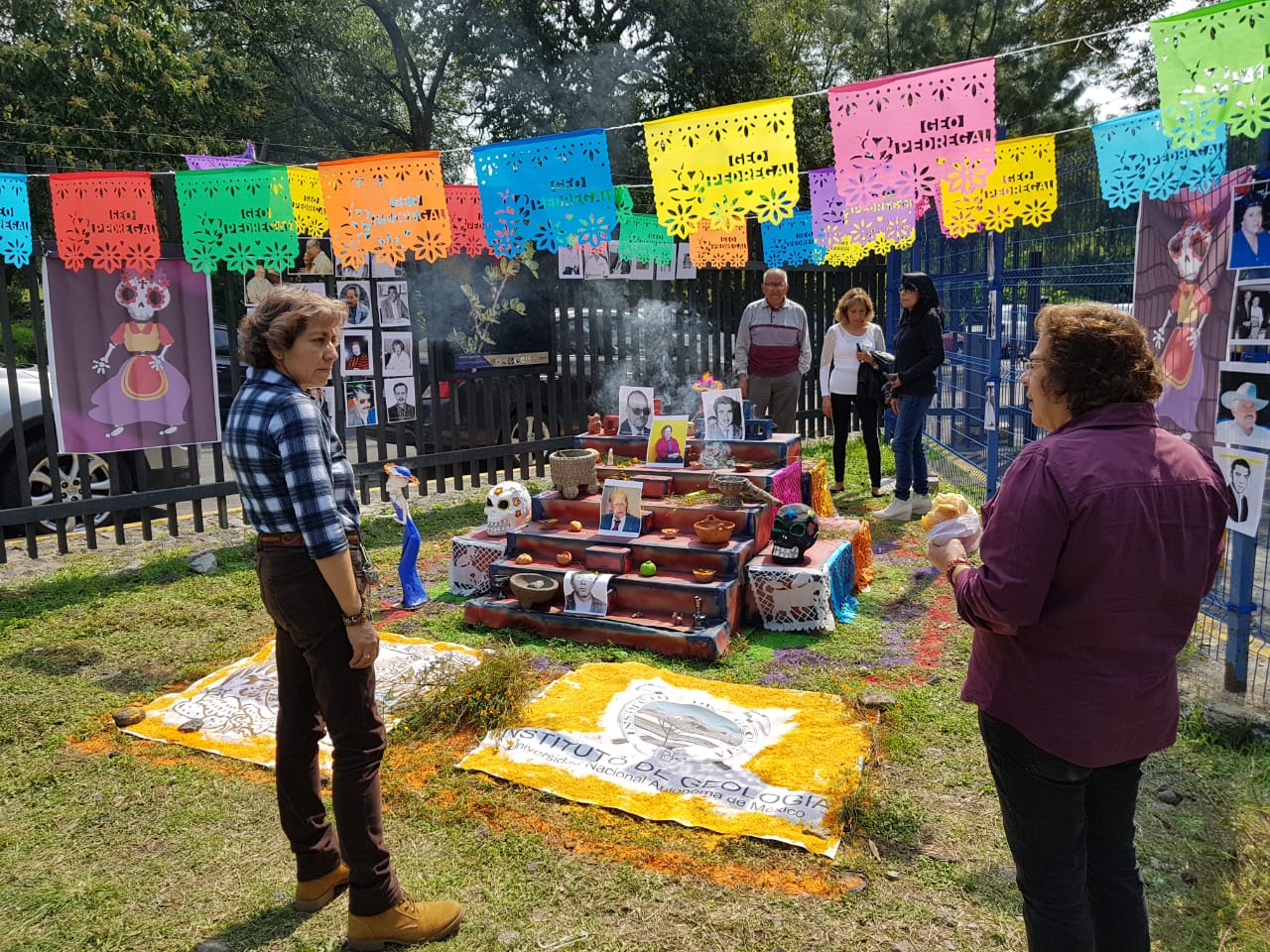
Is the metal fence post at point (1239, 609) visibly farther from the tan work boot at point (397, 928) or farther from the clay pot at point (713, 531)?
the tan work boot at point (397, 928)

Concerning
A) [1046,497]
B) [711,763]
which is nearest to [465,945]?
[711,763]

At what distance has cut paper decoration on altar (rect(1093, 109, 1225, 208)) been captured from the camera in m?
4.20

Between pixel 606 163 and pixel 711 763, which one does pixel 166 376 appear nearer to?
pixel 606 163

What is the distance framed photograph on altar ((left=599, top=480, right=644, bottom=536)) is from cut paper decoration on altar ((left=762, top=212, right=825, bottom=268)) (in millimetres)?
5909

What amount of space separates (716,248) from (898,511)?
3.51m

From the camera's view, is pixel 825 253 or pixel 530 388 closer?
pixel 530 388

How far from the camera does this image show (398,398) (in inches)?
328

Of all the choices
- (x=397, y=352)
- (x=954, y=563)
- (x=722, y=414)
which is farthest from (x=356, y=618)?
(x=397, y=352)

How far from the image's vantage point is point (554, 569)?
5.59m

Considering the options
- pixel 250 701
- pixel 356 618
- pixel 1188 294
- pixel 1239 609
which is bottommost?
pixel 250 701

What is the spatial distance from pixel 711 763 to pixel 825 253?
27.1 ft

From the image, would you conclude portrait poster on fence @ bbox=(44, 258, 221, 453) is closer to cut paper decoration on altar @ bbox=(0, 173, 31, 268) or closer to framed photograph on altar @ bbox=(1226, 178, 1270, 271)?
cut paper decoration on altar @ bbox=(0, 173, 31, 268)

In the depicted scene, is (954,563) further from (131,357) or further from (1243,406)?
(131,357)

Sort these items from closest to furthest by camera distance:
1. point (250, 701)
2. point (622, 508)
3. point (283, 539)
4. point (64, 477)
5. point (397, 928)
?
1. point (283, 539)
2. point (397, 928)
3. point (250, 701)
4. point (622, 508)
5. point (64, 477)
